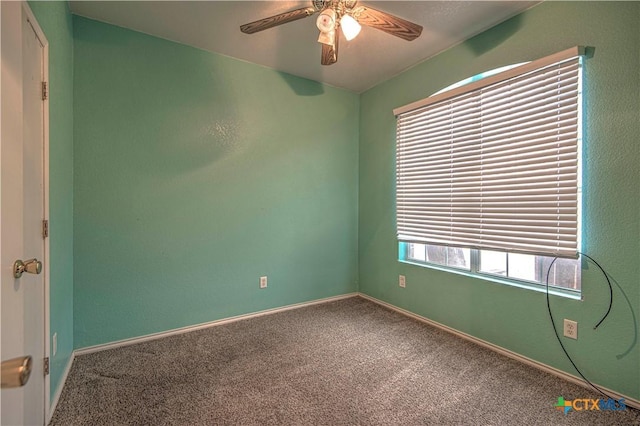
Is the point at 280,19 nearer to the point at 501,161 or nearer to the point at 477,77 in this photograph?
the point at 477,77

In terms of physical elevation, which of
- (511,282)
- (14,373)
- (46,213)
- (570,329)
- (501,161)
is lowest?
(570,329)

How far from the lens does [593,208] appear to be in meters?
1.76

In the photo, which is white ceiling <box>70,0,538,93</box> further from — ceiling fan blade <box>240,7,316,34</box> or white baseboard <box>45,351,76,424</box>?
white baseboard <box>45,351,76,424</box>

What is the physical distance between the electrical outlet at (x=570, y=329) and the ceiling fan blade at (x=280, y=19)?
2.55 metres

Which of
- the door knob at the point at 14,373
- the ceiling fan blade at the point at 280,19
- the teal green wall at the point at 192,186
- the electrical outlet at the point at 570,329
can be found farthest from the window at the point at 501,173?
the door knob at the point at 14,373

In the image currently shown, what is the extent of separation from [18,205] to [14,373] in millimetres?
605

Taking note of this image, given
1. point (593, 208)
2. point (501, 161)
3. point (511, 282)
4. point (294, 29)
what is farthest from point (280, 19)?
point (511, 282)

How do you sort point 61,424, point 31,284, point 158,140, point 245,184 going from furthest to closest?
point 245,184
point 158,140
point 61,424
point 31,284

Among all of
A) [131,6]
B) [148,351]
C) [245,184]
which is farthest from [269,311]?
[131,6]

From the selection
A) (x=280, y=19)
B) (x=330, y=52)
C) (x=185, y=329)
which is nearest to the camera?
(x=280, y=19)

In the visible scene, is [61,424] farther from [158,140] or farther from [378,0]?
[378,0]

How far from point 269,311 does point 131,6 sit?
110 inches

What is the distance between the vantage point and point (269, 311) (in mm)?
2979

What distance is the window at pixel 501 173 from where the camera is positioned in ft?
6.12
